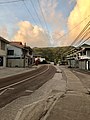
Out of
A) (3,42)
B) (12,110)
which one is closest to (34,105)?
(12,110)

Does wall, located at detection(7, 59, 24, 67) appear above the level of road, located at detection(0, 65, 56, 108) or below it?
above

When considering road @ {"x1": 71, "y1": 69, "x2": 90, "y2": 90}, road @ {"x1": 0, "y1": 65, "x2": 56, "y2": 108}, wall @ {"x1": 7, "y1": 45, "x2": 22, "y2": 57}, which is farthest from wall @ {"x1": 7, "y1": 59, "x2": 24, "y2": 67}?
road @ {"x1": 0, "y1": 65, "x2": 56, "y2": 108}

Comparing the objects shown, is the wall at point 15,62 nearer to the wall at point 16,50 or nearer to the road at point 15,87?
the wall at point 16,50

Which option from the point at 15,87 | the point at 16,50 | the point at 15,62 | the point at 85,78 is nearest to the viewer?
the point at 15,87

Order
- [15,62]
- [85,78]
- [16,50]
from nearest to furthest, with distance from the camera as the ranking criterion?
[85,78]
[15,62]
[16,50]

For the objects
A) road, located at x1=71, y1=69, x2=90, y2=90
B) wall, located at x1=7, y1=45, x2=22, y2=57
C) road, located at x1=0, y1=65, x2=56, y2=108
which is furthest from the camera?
wall, located at x1=7, y1=45, x2=22, y2=57

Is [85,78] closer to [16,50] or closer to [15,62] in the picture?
[15,62]

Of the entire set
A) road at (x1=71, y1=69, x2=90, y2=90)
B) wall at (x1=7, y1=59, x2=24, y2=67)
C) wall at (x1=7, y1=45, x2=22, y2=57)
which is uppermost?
wall at (x1=7, y1=45, x2=22, y2=57)

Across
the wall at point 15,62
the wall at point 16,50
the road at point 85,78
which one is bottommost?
the road at point 85,78

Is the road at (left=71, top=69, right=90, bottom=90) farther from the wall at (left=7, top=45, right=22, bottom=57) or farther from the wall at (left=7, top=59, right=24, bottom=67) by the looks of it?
the wall at (left=7, top=45, right=22, bottom=57)

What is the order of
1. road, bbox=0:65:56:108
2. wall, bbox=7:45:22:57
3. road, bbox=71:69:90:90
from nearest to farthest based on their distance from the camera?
road, bbox=0:65:56:108, road, bbox=71:69:90:90, wall, bbox=7:45:22:57

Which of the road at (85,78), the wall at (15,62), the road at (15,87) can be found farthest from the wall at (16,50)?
the road at (15,87)

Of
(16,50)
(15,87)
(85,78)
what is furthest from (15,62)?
(15,87)

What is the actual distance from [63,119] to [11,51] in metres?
65.4
